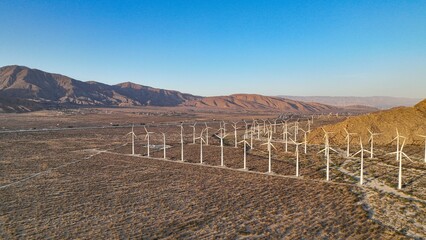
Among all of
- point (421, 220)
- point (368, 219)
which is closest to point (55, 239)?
point (368, 219)

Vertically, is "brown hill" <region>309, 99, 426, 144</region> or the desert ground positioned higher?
"brown hill" <region>309, 99, 426, 144</region>

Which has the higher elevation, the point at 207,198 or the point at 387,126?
the point at 387,126

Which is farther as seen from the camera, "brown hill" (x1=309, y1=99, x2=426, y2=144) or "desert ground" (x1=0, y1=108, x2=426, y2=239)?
"brown hill" (x1=309, y1=99, x2=426, y2=144)

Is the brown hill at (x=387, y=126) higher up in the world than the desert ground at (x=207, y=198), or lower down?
higher up

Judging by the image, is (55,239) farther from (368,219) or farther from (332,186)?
(332,186)

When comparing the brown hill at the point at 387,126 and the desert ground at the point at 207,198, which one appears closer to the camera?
the desert ground at the point at 207,198
